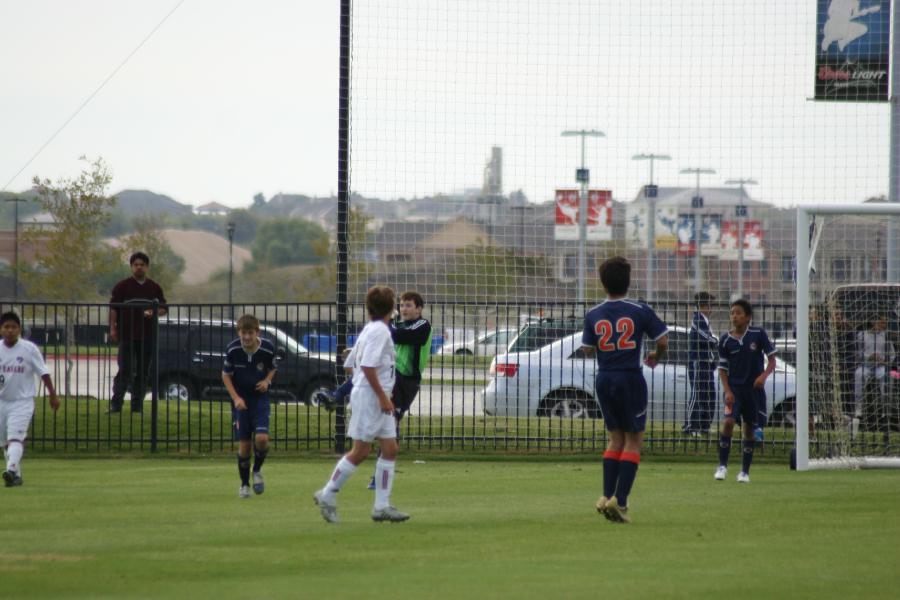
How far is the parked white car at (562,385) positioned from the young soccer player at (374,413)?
715 cm

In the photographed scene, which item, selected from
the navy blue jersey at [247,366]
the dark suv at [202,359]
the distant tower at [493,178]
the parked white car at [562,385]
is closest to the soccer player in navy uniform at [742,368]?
the parked white car at [562,385]

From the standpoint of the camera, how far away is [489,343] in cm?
1750

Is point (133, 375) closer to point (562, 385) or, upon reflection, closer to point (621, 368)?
point (562, 385)

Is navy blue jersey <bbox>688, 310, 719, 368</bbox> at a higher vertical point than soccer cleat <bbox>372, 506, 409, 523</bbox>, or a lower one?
higher

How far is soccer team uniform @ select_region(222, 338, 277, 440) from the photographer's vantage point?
39.0 ft

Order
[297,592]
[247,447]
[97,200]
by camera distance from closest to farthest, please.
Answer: [297,592] < [247,447] < [97,200]

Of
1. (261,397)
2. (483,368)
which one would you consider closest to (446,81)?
(483,368)

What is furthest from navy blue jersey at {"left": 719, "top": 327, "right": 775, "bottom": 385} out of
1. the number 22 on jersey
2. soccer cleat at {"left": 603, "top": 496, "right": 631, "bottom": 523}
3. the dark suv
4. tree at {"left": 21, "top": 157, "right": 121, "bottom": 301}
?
tree at {"left": 21, "top": 157, "right": 121, "bottom": 301}

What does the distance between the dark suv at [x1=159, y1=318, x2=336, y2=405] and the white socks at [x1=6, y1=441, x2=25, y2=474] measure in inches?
136

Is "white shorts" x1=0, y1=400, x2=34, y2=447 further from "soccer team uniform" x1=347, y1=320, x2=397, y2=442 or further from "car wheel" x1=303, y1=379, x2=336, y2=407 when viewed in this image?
"car wheel" x1=303, y1=379, x2=336, y2=407

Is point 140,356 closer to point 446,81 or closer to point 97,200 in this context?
point 446,81

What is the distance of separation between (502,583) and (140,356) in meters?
10.4

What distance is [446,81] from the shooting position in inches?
663

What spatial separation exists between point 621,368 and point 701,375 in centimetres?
729
